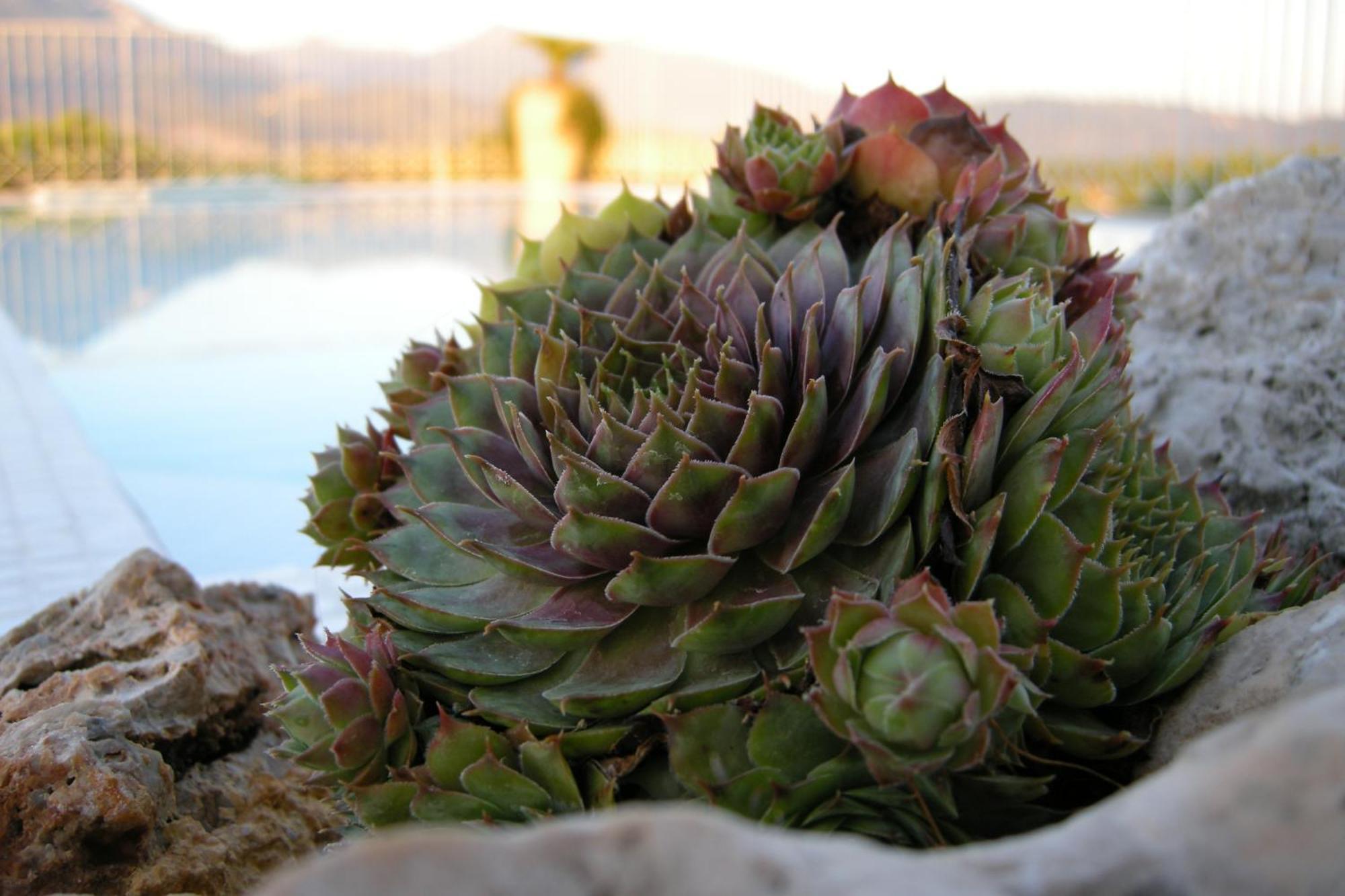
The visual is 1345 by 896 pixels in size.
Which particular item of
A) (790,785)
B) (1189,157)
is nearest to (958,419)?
(790,785)

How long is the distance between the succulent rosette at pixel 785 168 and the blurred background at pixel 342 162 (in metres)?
0.11

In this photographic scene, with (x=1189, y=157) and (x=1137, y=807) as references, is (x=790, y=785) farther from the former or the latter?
(x=1189, y=157)

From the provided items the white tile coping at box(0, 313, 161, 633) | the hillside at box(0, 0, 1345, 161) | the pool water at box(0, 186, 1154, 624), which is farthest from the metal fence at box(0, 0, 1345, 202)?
the white tile coping at box(0, 313, 161, 633)

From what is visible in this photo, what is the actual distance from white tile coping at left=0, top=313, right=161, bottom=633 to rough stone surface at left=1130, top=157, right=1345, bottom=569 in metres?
1.76

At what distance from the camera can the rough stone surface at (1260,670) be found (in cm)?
78

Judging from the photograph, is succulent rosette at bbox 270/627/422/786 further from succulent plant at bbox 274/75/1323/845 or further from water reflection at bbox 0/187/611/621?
water reflection at bbox 0/187/611/621

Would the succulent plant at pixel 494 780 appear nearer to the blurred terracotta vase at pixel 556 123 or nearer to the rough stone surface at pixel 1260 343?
the rough stone surface at pixel 1260 343

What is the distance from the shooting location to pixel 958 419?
2.59 ft

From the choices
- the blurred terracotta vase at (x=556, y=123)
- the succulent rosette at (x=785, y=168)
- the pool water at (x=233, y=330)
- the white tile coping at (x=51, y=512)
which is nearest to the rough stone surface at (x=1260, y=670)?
the succulent rosette at (x=785, y=168)

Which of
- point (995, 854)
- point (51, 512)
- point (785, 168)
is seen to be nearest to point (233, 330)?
point (51, 512)

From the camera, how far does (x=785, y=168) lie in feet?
3.54

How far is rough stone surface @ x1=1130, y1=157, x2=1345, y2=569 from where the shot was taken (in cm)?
125

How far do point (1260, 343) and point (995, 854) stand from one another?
1070 mm

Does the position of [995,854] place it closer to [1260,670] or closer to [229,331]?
[1260,670]
